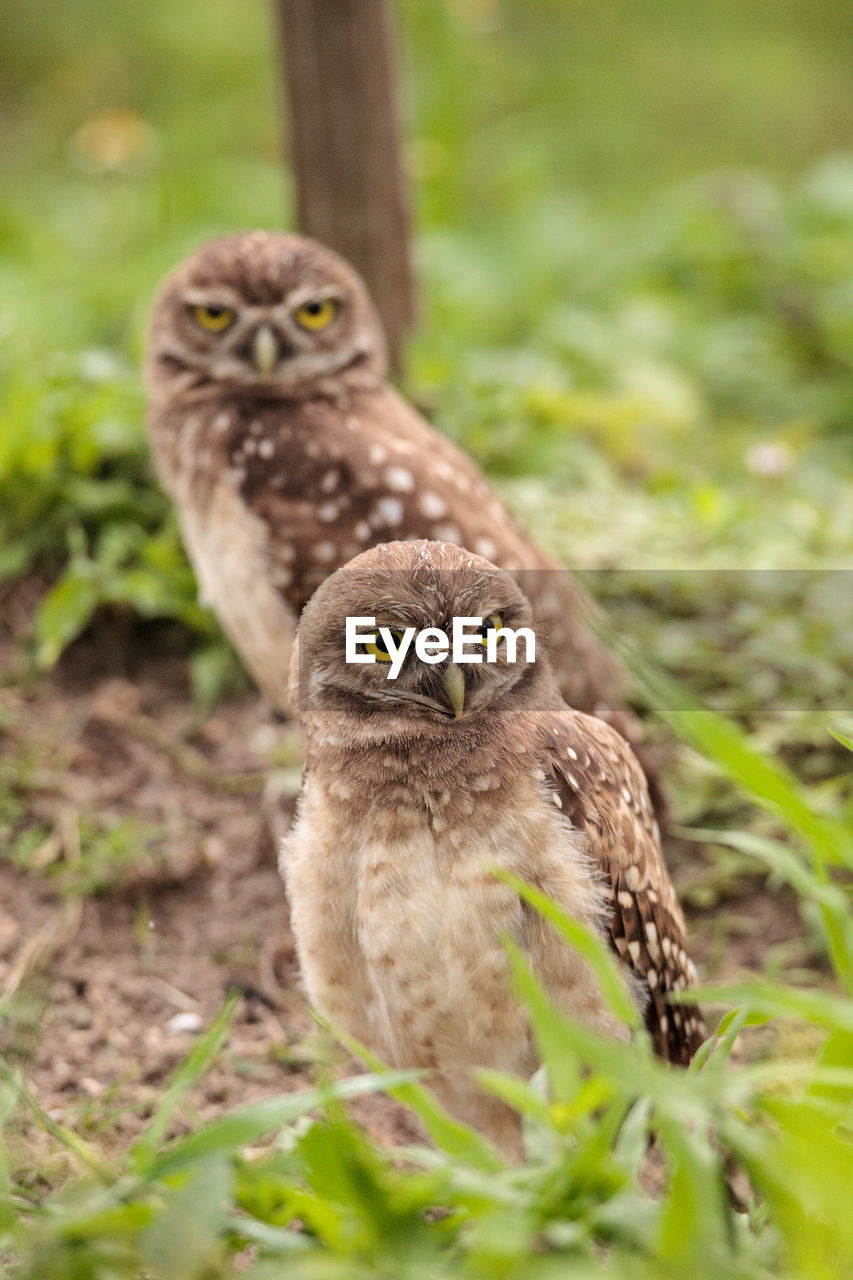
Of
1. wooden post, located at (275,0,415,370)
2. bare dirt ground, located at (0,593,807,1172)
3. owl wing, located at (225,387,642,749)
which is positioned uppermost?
wooden post, located at (275,0,415,370)

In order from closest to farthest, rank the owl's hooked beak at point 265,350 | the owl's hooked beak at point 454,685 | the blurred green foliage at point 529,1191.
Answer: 1. the blurred green foliage at point 529,1191
2. the owl's hooked beak at point 454,685
3. the owl's hooked beak at point 265,350

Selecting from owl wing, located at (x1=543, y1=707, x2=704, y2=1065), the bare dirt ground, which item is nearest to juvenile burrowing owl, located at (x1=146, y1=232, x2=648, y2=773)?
the bare dirt ground

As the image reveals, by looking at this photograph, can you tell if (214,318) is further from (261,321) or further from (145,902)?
(145,902)

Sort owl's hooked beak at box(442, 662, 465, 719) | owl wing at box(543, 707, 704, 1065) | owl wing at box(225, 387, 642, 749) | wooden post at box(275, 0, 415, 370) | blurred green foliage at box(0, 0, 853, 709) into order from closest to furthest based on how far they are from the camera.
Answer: owl's hooked beak at box(442, 662, 465, 719) → owl wing at box(543, 707, 704, 1065) → owl wing at box(225, 387, 642, 749) → blurred green foliage at box(0, 0, 853, 709) → wooden post at box(275, 0, 415, 370)

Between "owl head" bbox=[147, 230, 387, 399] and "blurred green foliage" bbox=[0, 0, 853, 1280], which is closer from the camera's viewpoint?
"blurred green foliage" bbox=[0, 0, 853, 1280]

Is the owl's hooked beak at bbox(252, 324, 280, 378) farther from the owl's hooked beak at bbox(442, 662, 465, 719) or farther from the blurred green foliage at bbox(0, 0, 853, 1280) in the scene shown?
the owl's hooked beak at bbox(442, 662, 465, 719)

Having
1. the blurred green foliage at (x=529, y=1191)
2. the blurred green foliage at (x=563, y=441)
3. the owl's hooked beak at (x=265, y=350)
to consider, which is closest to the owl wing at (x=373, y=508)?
the owl's hooked beak at (x=265, y=350)

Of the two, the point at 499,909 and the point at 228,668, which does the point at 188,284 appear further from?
the point at 499,909

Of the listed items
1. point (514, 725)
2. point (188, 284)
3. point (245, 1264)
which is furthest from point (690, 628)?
point (245, 1264)

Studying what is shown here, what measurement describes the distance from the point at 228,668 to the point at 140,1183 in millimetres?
2545

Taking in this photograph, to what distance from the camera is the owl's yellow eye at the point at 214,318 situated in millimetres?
3801

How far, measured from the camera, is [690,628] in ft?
13.9

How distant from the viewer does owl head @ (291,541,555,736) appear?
2094mm

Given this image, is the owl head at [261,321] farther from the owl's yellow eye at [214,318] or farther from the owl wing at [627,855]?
the owl wing at [627,855]
